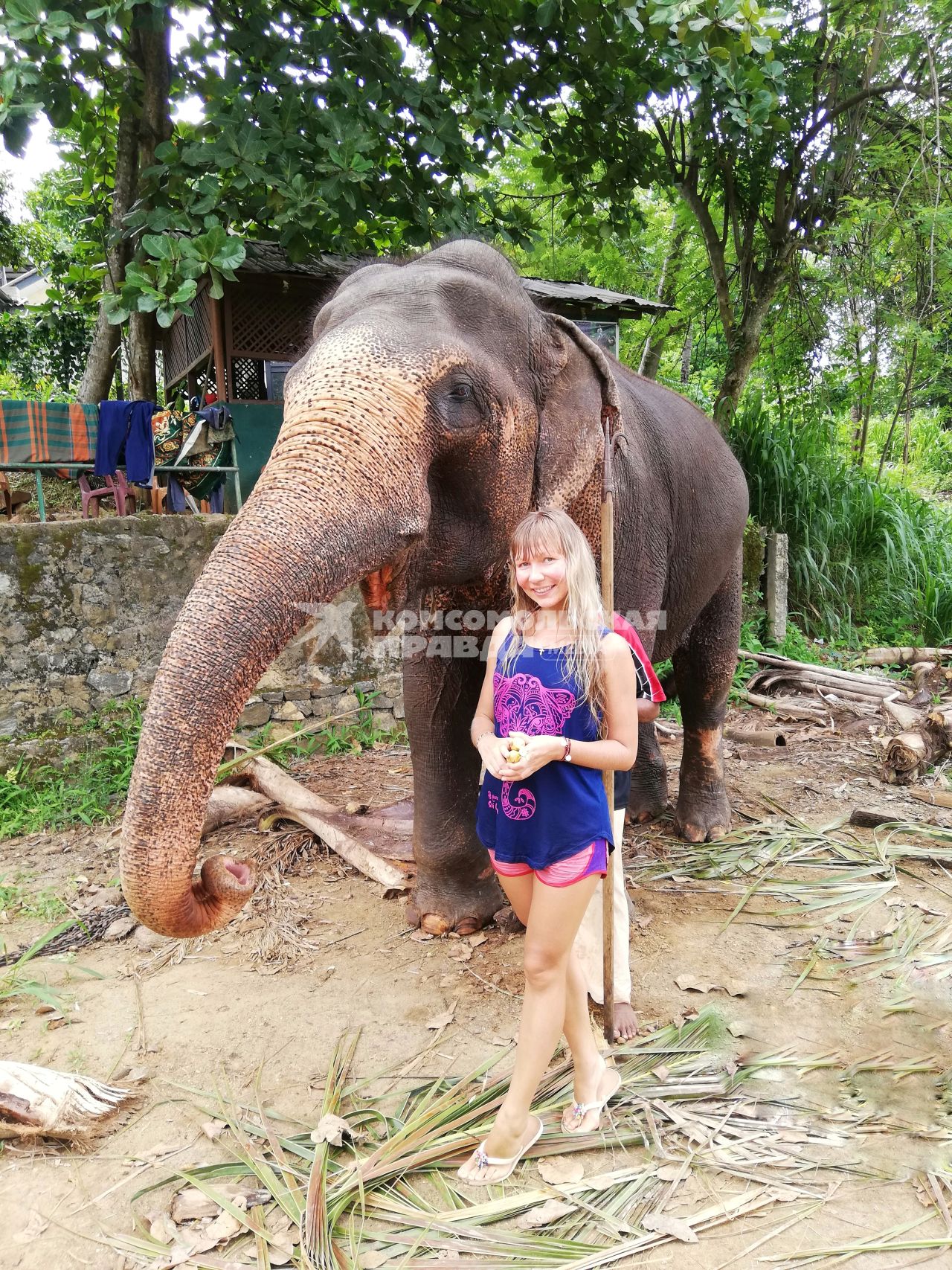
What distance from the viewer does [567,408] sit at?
2.55 metres

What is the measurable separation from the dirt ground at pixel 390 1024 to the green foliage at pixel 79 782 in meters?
0.37

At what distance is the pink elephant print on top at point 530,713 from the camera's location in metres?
1.99

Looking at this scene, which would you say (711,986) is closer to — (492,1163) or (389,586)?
(492,1163)

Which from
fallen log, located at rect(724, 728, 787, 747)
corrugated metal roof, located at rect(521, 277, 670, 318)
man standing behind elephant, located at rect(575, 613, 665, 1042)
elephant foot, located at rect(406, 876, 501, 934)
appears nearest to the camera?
man standing behind elephant, located at rect(575, 613, 665, 1042)

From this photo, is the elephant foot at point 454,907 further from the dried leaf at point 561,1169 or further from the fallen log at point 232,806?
the fallen log at point 232,806

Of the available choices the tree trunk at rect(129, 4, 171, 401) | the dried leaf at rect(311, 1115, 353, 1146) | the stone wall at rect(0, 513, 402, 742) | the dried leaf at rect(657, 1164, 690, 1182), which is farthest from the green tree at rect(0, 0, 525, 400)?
the dried leaf at rect(657, 1164, 690, 1182)

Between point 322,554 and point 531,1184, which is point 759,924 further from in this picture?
point 322,554

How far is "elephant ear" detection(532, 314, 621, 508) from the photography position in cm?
250

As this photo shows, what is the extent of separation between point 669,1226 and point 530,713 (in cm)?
111

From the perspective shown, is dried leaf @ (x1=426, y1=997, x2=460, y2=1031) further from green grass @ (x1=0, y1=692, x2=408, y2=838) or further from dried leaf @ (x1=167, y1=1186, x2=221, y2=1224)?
green grass @ (x1=0, y1=692, x2=408, y2=838)


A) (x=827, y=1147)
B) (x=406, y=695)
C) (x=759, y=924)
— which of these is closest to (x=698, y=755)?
(x=759, y=924)

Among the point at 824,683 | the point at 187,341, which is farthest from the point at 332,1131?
the point at 187,341

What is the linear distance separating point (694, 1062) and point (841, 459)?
794 cm

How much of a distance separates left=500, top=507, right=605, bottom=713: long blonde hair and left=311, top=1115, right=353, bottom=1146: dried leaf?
1.20m
